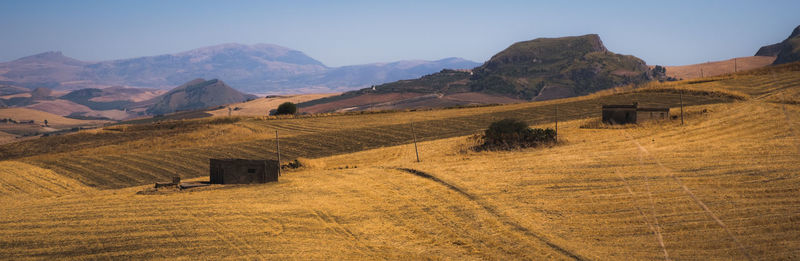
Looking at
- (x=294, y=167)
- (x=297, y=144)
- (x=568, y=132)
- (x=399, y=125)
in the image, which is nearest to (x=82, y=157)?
(x=297, y=144)

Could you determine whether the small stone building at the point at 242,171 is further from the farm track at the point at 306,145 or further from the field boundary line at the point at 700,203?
the field boundary line at the point at 700,203

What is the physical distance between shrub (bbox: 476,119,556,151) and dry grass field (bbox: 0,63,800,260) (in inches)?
62.2

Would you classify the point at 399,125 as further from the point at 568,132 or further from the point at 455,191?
the point at 455,191

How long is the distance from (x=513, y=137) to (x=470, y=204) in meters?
17.1

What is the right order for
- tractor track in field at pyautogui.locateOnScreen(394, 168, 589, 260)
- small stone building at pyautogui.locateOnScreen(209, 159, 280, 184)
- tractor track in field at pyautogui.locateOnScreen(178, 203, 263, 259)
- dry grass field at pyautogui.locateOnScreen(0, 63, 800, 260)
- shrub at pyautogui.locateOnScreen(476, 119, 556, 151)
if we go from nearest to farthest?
tractor track in field at pyautogui.locateOnScreen(394, 168, 589, 260) < dry grass field at pyautogui.locateOnScreen(0, 63, 800, 260) < tractor track in field at pyautogui.locateOnScreen(178, 203, 263, 259) < small stone building at pyautogui.locateOnScreen(209, 159, 280, 184) < shrub at pyautogui.locateOnScreen(476, 119, 556, 151)

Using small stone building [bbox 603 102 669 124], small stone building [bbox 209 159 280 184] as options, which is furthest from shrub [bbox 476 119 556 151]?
small stone building [bbox 209 159 280 184]

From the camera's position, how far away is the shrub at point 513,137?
133 ft

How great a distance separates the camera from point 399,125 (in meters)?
65.8

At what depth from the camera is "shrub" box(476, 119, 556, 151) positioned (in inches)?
1599

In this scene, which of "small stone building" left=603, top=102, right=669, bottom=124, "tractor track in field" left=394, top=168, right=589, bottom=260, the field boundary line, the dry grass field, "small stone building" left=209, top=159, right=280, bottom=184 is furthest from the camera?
"small stone building" left=603, top=102, right=669, bottom=124

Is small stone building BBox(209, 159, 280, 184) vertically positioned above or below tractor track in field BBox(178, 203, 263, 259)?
above

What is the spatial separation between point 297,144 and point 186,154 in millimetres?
10325

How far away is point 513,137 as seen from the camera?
41.2 metres

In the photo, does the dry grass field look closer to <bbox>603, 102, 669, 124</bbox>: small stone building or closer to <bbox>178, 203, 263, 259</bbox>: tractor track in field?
<bbox>178, 203, 263, 259</bbox>: tractor track in field
